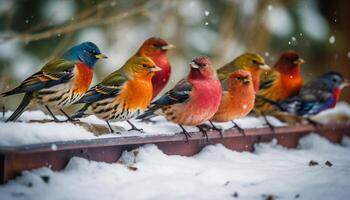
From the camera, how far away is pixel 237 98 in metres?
5.92

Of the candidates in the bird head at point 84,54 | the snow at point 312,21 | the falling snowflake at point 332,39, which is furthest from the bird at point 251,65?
the falling snowflake at point 332,39

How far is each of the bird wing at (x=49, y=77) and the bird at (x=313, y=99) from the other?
8.35 feet

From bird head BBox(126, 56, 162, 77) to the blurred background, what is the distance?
1132 millimetres

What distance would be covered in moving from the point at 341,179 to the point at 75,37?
11.9 ft

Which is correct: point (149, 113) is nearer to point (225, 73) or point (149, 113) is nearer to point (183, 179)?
point (225, 73)

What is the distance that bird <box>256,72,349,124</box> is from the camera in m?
6.95

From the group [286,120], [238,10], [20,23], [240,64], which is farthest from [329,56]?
[20,23]

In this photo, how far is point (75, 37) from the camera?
7.36 metres

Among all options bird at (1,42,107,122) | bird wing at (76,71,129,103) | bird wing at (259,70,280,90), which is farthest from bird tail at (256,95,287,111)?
bird at (1,42,107,122)

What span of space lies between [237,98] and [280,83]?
1.20m

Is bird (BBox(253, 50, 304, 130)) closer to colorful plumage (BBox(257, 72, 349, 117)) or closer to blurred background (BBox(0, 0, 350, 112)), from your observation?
colorful plumage (BBox(257, 72, 349, 117))

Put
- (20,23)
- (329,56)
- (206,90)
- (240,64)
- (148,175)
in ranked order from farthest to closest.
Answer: (329,56), (20,23), (240,64), (206,90), (148,175)

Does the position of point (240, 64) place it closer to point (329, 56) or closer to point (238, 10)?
point (238, 10)

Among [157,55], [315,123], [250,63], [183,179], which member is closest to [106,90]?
[157,55]
